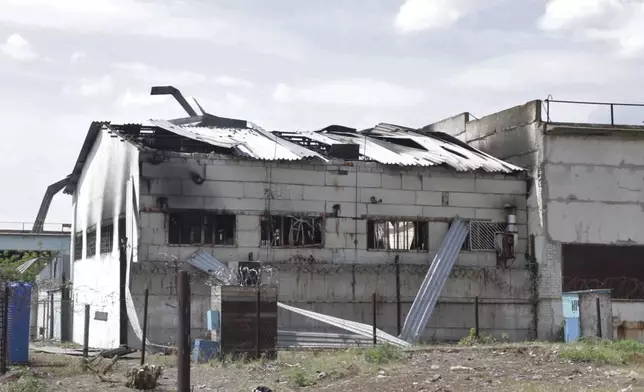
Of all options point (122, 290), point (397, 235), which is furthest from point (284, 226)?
point (122, 290)

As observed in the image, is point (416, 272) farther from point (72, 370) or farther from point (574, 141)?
point (72, 370)

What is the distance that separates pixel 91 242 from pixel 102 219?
8.18ft

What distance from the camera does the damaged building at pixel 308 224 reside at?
990 inches

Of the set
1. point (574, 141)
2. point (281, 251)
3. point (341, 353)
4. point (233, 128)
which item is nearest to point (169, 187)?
point (281, 251)

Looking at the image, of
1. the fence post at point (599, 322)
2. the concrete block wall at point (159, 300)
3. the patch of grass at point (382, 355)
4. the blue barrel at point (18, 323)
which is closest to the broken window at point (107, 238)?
the concrete block wall at point (159, 300)

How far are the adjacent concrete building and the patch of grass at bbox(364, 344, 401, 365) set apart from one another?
10.4 metres

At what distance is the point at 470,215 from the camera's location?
28.0 metres

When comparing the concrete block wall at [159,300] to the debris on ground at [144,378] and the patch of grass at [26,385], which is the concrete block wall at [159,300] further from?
the debris on ground at [144,378]

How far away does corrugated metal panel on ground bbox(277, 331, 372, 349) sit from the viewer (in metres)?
23.8

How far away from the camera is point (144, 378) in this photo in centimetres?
1639

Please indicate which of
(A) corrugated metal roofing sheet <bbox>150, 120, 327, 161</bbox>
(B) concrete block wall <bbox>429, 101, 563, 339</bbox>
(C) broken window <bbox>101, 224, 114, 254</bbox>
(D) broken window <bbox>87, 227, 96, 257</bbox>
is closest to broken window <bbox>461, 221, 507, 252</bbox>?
(B) concrete block wall <bbox>429, 101, 563, 339</bbox>

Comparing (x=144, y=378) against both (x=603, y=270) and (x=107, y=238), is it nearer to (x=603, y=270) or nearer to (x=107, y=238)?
(x=107, y=238)

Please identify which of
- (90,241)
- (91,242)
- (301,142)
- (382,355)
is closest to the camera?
(382,355)

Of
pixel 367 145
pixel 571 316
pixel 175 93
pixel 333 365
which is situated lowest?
pixel 333 365
